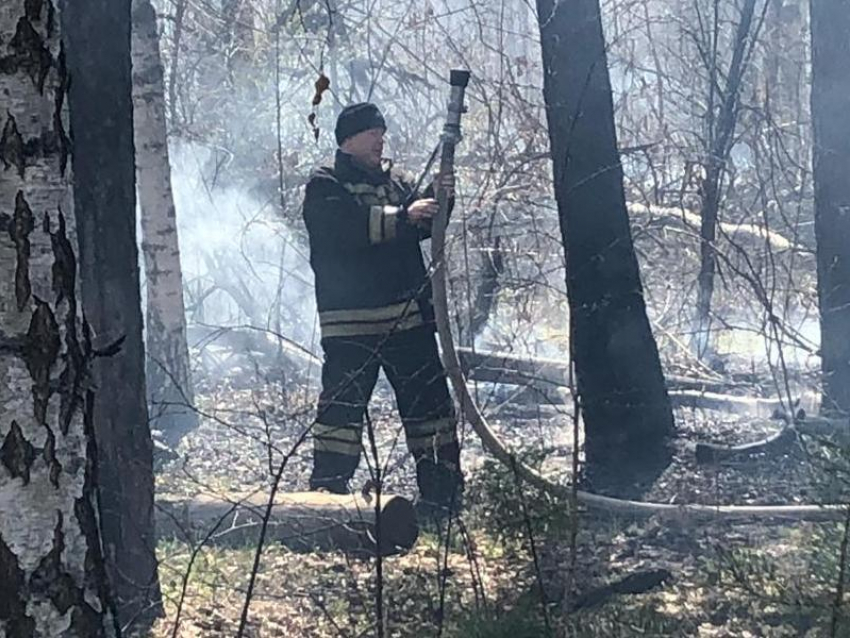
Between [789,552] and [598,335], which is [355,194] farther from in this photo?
[789,552]

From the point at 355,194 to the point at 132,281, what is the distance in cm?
188

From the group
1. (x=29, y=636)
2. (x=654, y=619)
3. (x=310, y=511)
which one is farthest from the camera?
(x=310, y=511)

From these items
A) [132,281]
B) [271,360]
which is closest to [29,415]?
[132,281]

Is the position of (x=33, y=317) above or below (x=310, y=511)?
above

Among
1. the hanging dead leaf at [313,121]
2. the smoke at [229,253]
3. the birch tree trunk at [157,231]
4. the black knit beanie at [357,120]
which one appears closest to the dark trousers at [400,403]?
the black knit beanie at [357,120]

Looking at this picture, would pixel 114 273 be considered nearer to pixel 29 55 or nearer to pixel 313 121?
pixel 313 121

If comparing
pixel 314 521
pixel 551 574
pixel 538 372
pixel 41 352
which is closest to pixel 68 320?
pixel 41 352

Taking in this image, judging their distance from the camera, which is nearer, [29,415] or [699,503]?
[29,415]

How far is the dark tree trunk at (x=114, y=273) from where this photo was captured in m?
4.41

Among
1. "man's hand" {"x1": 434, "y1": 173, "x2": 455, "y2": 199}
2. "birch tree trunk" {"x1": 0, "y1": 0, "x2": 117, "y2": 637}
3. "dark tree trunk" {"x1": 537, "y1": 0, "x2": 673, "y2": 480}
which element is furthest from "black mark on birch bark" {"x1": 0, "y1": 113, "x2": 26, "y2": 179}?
"dark tree trunk" {"x1": 537, "y1": 0, "x2": 673, "y2": 480}

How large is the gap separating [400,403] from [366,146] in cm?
135

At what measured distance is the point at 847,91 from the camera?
24.9 feet

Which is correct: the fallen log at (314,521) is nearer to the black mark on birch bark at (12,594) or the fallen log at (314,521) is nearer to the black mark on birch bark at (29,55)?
the black mark on birch bark at (12,594)

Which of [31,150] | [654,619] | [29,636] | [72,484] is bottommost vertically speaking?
[654,619]
